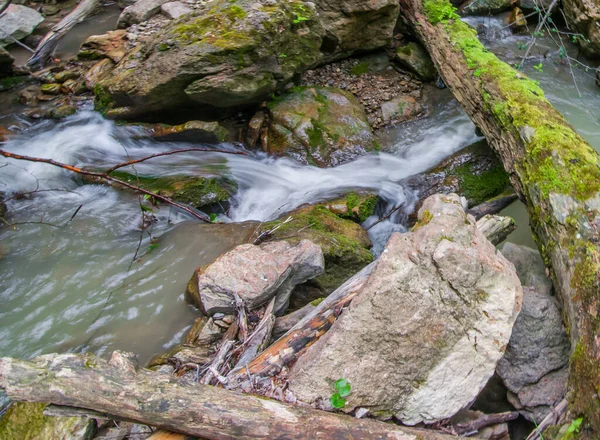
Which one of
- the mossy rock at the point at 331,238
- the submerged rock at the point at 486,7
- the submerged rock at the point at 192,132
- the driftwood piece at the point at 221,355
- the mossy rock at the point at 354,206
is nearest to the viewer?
the driftwood piece at the point at 221,355

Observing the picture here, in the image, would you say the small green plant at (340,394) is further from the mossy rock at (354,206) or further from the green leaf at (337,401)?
the mossy rock at (354,206)

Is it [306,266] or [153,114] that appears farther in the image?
[153,114]

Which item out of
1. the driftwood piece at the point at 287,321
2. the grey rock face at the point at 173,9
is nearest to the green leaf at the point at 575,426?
the driftwood piece at the point at 287,321

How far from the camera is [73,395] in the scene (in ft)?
7.93

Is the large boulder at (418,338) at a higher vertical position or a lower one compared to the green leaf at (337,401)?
higher

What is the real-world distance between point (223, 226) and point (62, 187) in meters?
2.32

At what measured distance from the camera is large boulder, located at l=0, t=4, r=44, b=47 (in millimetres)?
7719

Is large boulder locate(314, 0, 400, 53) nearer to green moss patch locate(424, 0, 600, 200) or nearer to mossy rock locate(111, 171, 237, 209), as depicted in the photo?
green moss patch locate(424, 0, 600, 200)

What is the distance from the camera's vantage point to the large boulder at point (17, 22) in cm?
772

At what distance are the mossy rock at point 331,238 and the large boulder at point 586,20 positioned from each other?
594 cm

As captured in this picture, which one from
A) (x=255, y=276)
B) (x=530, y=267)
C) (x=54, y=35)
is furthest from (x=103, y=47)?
(x=530, y=267)

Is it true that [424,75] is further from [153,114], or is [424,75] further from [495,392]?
[495,392]

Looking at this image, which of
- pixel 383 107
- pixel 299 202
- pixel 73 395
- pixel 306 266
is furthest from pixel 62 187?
pixel 383 107

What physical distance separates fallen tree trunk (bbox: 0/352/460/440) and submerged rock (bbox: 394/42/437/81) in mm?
6324
